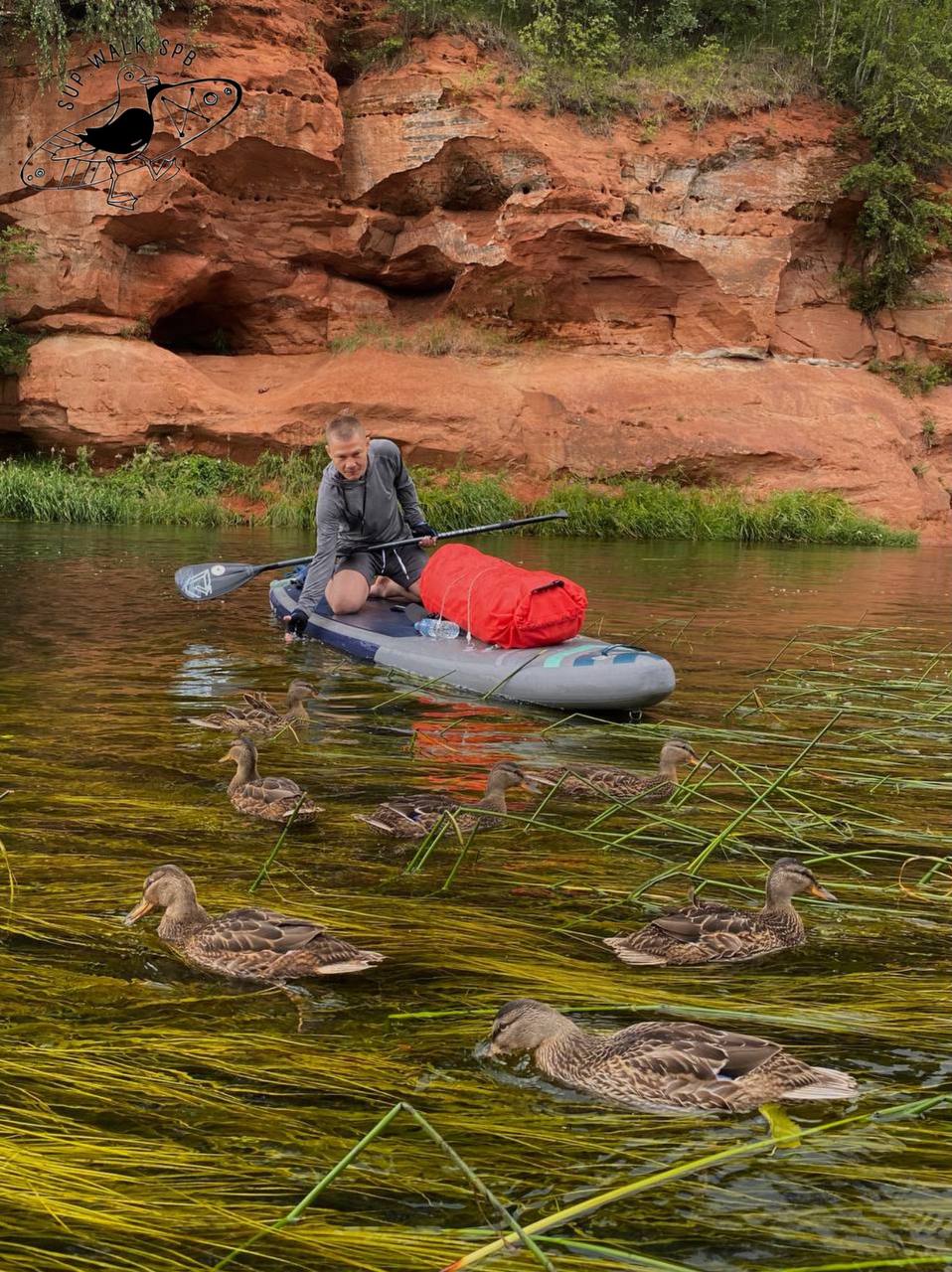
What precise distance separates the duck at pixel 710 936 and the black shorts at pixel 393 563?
20.0 feet

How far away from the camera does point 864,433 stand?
2359 cm

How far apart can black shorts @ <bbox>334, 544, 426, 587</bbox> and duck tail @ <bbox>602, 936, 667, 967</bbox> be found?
6.14 meters

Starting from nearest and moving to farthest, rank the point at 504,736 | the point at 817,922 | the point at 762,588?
1. the point at 817,922
2. the point at 504,736
3. the point at 762,588

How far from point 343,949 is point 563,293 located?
22671mm

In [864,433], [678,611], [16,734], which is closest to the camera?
[16,734]

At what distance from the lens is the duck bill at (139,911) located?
350cm

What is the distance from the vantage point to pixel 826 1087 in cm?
256

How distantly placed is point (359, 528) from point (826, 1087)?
276 inches

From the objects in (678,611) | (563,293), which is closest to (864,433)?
(563,293)

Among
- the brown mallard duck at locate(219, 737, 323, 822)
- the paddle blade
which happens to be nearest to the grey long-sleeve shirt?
the paddle blade

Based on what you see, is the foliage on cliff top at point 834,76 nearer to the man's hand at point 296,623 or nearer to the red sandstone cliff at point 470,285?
the red sandstone cliff at point 470,285

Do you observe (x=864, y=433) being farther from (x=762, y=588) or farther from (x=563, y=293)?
(x=762, y=588)

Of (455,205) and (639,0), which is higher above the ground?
(639,0)

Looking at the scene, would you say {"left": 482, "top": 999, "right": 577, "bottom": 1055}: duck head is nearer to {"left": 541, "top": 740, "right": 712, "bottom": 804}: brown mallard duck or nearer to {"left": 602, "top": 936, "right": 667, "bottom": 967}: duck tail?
{"left": 602, "top": 936, "right": 667, "bottom": 967}: duck tail
